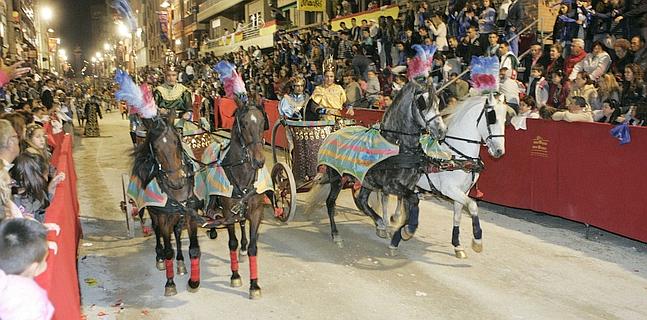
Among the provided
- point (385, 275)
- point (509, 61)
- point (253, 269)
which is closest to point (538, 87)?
point (509, 61)

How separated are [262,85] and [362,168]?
18.6m

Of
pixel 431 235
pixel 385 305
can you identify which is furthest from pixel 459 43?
pixel 385 305

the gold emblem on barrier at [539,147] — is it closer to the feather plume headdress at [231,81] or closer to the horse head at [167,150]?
the feather plume headdress at [231,81]

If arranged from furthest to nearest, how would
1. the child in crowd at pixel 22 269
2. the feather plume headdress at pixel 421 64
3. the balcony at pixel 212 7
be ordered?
the balcony at pixel 212 7 < the feather plume headdress at pixel 421 64 < the child in crowd at pixel 22 269

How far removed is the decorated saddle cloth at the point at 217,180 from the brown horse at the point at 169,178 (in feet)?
0.66

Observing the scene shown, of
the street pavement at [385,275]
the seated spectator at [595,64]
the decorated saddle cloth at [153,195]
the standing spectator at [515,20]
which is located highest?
the standing spectator at [515,20]

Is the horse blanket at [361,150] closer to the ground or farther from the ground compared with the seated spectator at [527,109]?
closer to the ground

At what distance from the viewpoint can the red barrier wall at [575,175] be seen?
26.6 ft

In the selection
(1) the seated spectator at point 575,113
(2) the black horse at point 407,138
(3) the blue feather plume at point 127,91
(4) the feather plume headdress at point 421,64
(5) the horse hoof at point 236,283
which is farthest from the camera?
(1) the seated spectator at point 575,113

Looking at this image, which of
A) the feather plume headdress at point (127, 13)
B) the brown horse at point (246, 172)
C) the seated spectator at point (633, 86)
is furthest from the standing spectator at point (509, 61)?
the feather plume headdress at point (127, 13)

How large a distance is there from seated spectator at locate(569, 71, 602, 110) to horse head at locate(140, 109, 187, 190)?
24.8 ft

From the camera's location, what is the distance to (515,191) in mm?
10312

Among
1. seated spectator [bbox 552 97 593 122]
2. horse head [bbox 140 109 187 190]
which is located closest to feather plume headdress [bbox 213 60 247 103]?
horse head [bbox 140 109 187 190]

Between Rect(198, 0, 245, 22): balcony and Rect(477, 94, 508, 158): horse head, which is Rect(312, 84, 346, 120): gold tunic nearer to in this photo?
Rect(477, 94, 508, 158): horse head
